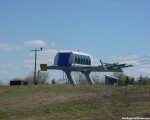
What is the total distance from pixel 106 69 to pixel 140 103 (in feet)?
114

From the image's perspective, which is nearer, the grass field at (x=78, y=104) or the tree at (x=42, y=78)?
the grass field at (x=78, y=104)

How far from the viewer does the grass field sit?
2061 centimetres

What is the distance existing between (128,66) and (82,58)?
Result: 343 inches

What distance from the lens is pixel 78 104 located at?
2316 cm

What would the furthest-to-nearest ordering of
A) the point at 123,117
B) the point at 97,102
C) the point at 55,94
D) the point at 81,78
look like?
1. the point at 81,78
2. the point at 55,94
3. the point at 97,102
4. the point at 123,117

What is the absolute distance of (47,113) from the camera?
21.8 metres

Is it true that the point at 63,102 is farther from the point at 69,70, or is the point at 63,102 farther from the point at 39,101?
the point at 69,70

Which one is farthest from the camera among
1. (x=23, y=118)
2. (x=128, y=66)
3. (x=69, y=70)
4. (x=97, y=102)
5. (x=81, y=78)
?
(x=81, y=78)

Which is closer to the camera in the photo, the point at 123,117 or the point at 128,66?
the point at 123,117

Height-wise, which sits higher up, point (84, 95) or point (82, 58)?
point (82, 58)

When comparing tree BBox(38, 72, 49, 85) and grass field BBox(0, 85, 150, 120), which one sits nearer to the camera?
grass field BBox(0, 85, 150, 120)

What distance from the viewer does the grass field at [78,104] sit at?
67.6ft

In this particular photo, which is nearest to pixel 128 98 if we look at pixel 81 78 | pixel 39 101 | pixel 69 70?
pixel 39 101

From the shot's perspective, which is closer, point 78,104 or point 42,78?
point 78,104
